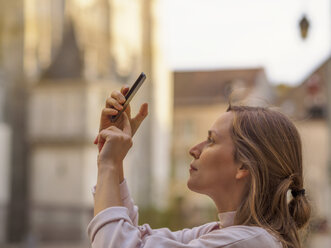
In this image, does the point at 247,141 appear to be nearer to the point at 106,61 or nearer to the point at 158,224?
the point at 158,224

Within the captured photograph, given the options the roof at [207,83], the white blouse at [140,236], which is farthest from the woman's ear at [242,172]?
the roof at [207,83]

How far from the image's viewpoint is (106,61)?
30.8 metres

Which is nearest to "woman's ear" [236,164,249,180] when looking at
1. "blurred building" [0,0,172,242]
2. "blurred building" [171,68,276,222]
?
"blurred building" [0,0,172,242]

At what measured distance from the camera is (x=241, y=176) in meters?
1.51

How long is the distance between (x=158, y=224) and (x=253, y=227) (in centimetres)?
1791

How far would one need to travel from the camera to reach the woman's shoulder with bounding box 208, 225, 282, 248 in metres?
1.39

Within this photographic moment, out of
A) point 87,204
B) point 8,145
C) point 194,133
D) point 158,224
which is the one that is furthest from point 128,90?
point 194,133

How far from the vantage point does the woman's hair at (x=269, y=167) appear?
1481 mm

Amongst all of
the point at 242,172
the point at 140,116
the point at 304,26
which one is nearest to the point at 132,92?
the point at 140,116

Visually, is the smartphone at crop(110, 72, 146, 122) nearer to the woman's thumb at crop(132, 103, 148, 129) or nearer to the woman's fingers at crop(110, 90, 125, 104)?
the woman's fingers at crop(110, 90, 125, 104)

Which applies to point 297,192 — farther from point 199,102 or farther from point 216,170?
point 199,102

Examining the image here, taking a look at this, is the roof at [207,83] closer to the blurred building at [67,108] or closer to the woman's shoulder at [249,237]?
the blurred building at [67,108]

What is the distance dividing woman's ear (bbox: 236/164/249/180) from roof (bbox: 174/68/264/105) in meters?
40.9

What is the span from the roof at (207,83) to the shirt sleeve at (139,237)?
4096 centimetres
